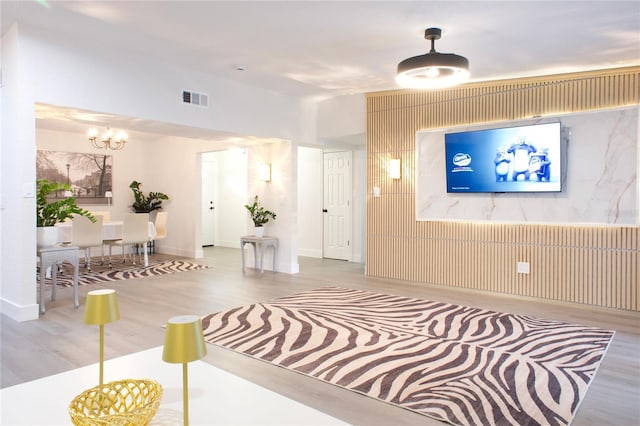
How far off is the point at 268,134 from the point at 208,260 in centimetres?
319

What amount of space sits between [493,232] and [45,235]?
5.37m

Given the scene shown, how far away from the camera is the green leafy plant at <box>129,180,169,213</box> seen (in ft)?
32.6

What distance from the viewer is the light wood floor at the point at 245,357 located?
108 inches

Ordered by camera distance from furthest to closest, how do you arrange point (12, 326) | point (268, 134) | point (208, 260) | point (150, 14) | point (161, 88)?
point (208, 260), point (268, 134), point (161, 88), point (12, 326), point (150, 14)

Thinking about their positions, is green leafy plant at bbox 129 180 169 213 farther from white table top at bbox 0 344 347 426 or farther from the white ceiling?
white table top at bbox 0 344 347 426

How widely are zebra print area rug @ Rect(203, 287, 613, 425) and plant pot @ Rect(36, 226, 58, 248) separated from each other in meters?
1.98

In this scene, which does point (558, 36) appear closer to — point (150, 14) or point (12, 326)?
point (150, 14)

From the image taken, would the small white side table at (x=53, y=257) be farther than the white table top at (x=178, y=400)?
Yes

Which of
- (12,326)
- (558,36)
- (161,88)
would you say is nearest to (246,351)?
(12,326)

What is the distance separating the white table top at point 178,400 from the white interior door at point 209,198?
10119 millimetres

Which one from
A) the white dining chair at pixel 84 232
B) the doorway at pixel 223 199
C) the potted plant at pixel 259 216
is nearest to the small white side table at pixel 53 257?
the white dining chair at pixel 84 232

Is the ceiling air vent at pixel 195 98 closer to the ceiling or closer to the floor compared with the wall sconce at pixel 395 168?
closer to the ceiling

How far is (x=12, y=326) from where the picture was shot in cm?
437

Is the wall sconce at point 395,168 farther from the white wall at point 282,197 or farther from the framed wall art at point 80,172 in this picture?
the framed wall art at point 80,172
